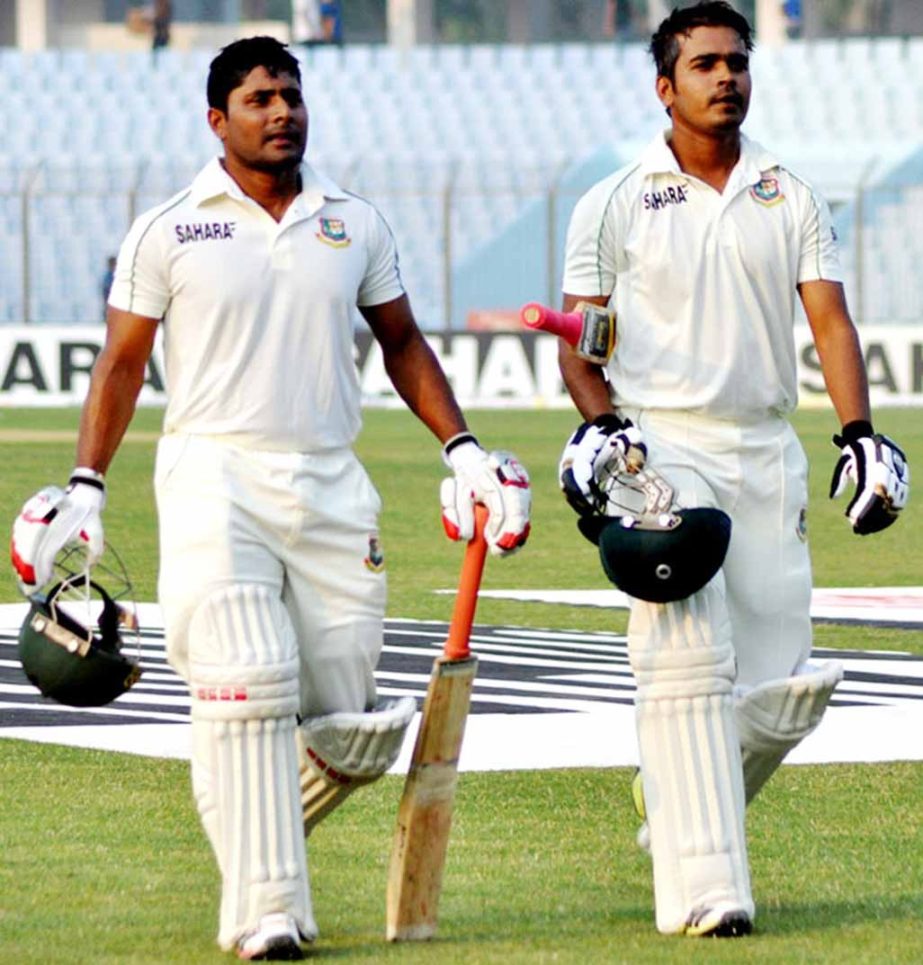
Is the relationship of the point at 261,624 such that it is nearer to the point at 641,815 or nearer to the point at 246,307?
the point at 246,307

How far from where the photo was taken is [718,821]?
19.8ft

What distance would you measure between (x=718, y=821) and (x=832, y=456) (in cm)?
1892

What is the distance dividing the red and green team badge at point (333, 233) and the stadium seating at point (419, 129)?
29770 mm

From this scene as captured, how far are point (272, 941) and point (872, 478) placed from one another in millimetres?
1773

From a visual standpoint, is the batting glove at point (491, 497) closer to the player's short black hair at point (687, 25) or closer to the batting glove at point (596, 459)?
the batting glove at point (596, 459)

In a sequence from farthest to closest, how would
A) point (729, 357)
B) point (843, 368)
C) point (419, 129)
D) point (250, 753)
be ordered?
point (419, 129)
point (843, 368)
point (729, 357)
point (250, 753)

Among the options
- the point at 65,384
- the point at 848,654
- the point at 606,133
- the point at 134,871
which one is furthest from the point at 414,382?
the point at 606,133

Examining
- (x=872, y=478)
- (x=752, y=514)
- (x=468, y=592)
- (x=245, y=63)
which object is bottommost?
(x=468, y=592)

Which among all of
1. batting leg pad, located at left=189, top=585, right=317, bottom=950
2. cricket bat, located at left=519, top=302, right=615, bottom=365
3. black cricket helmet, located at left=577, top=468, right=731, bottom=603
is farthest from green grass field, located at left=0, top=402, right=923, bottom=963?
cricket bat, located at left=519, top=302, right=615, bottom=365

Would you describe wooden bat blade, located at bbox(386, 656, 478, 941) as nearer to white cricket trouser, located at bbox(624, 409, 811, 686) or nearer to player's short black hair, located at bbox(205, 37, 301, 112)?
white cricket trouser, located at bbox(624, 409, 811, 686)

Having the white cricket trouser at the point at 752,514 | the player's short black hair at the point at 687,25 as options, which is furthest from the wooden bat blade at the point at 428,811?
the player's short black hair at the point at 687,25

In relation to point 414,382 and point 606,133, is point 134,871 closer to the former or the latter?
point 414,382

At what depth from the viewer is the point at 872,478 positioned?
245 inches

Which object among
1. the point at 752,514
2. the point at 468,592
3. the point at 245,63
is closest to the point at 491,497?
the point at 468,592
